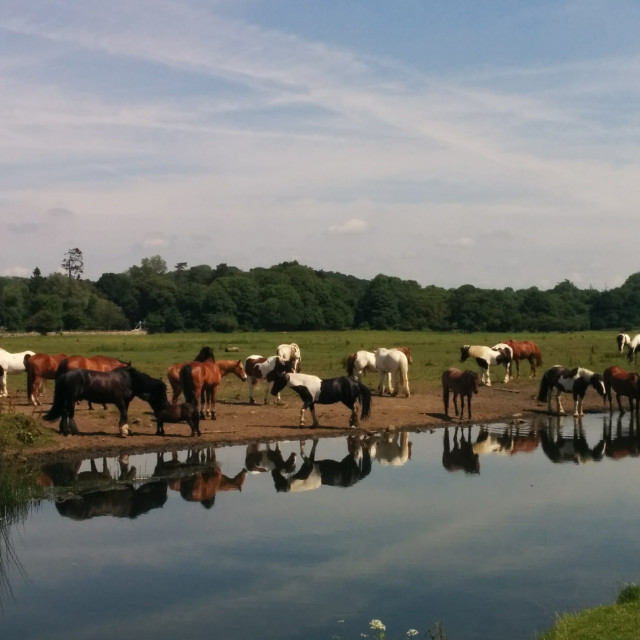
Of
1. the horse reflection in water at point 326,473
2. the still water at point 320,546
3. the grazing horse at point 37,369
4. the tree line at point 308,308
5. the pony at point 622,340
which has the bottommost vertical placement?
the still water at point 320,546

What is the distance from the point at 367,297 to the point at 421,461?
8349 centimetres

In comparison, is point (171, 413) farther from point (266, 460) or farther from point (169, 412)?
point (266, 460)

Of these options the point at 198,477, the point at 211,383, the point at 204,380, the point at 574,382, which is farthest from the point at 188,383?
the point at 574,382

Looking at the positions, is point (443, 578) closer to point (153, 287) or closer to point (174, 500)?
point (174, 500)

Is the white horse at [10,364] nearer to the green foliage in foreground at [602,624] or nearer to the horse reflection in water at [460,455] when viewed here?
the horse reflection in water at [460,455]

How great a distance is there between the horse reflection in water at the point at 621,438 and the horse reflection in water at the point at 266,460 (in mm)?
6723

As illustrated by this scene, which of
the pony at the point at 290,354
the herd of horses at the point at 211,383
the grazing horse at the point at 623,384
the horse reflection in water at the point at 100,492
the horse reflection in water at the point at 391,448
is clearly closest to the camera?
the horse reflection in water at the point at 100,492

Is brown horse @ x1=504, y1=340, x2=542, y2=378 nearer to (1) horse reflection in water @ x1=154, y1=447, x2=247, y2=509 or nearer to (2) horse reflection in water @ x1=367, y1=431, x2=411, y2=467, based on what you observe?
(2) horse reflection in water @ x1=367, y1=431, x2=411, y2=467

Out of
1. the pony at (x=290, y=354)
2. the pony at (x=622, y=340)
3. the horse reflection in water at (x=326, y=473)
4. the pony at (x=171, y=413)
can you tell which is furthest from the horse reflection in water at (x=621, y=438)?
the pony at (x=622, y=340)

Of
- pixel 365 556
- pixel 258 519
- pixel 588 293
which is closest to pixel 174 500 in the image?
pixel 258 519

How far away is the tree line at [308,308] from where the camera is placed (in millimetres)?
91438

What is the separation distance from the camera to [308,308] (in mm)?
95312

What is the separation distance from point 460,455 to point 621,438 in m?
4.77

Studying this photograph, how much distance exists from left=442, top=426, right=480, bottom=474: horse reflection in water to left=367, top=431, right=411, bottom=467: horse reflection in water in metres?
0.83
